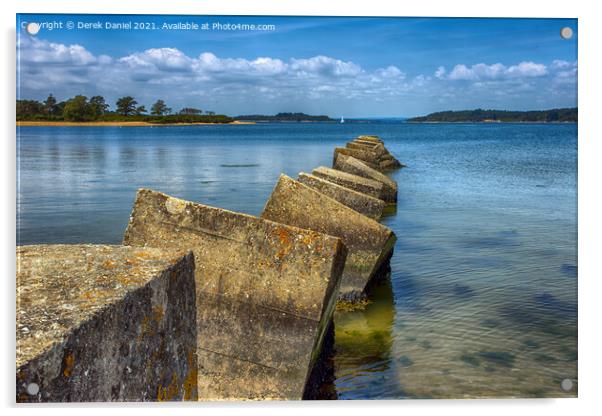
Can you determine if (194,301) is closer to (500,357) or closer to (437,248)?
(500,357)

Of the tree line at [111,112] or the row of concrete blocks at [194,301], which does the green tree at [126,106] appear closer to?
the tree line at [111,112]

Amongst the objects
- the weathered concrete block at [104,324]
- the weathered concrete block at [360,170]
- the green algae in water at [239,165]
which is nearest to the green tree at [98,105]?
the weathered concrete block at [104,324]

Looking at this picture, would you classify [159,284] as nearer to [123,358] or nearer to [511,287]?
[123,358]

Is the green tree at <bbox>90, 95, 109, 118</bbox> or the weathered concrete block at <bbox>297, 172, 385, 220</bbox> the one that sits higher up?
the green tree at <bbox>90, 95, 109, 118</bbox>

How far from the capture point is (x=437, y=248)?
1123cm

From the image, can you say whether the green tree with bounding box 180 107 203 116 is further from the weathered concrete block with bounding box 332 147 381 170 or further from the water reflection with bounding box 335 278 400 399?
the weathered concrete block with bounding box 332 147 381 170

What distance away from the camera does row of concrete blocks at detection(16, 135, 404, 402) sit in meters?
2.91

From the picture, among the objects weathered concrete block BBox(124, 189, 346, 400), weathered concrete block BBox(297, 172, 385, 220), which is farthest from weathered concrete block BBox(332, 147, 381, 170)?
weathered concrete block BBox(124, 189, 346, 400)

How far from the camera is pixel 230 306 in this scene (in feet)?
18.1

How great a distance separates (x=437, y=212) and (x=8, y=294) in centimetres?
1114

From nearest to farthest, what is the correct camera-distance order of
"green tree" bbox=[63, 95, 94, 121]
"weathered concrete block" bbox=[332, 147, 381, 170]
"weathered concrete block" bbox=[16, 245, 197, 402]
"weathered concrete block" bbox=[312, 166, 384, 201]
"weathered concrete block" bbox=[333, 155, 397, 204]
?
"weathered concrete block" bbox=[16, 245, 197, 402]
"green tree" bbox=[63, 95, 94, 121]
"weathered concrete block" bbox=[312, 166, 384, 201]
"weathered concrete block" bbox=[333, 155, 397, 204]
"weathered concrete block" bbox=[332, 147, 381, 170]

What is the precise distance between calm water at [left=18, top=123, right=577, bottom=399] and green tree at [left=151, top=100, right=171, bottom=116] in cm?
92

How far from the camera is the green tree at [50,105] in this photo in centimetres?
635

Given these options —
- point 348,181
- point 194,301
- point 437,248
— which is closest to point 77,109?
point 194,301
